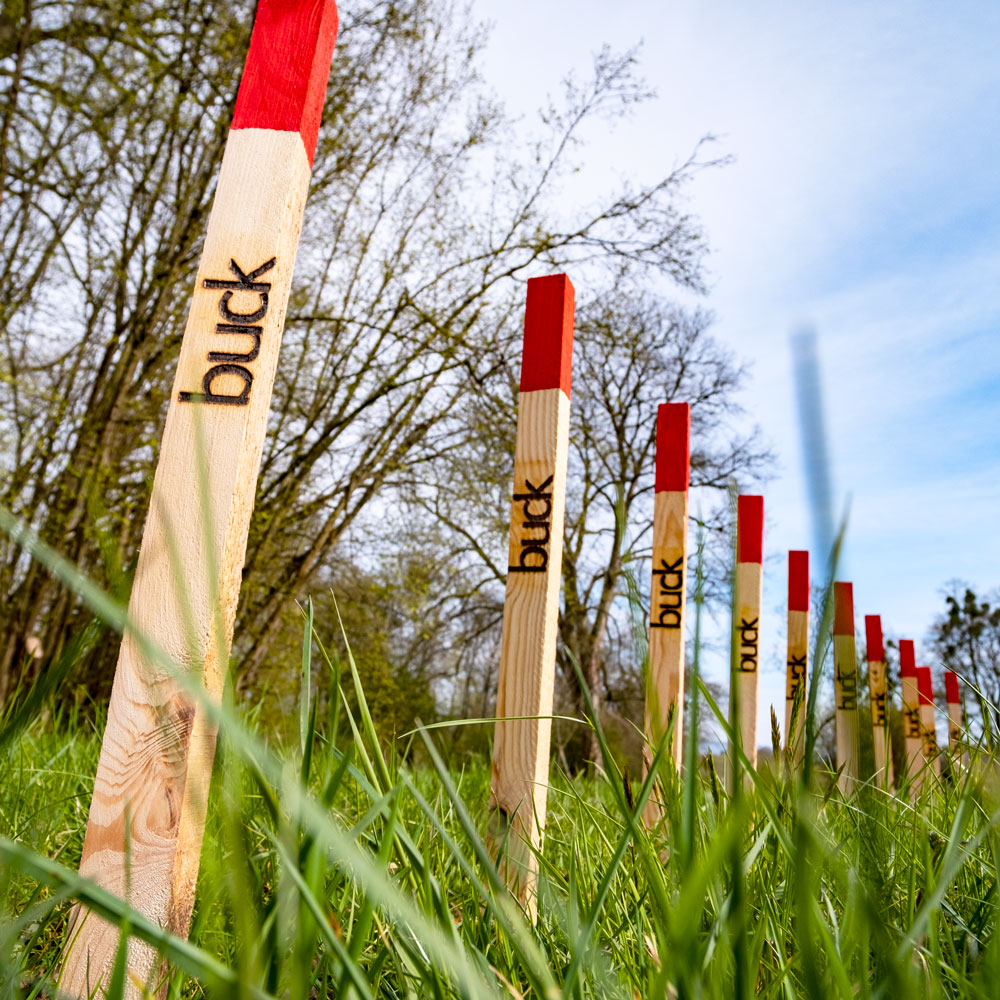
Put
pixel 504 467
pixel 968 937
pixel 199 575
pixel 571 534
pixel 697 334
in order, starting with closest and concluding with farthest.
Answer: pixel 968 937 < pixel 199 575 < pixel 504 467 < pixel 571 534 < pixel 697 334

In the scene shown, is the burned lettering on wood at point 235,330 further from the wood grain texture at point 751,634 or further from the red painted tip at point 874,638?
the red painted tip at point 874,638

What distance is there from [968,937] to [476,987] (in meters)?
0.72

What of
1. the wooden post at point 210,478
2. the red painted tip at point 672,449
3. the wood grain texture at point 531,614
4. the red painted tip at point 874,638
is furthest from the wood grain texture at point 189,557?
the red painted tip at point 874,638

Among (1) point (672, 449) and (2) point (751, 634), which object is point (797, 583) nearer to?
(2) point (751, 634)

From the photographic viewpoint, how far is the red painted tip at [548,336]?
2076 mm

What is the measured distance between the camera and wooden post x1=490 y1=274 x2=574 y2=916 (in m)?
1.81

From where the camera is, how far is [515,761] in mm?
1803

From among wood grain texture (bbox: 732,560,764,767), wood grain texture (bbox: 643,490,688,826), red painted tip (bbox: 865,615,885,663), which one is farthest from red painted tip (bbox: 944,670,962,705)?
wood grain texture (bbox: 643,490,688,826)

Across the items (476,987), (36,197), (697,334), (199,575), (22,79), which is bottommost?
(476,987)

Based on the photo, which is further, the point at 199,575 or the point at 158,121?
the point at 158,121

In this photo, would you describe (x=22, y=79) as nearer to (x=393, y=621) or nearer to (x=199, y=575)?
(x=199, y=575)

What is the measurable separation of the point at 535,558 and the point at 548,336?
56 cm

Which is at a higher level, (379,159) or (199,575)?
(379,159)

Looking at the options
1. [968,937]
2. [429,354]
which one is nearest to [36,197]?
[429,354]
